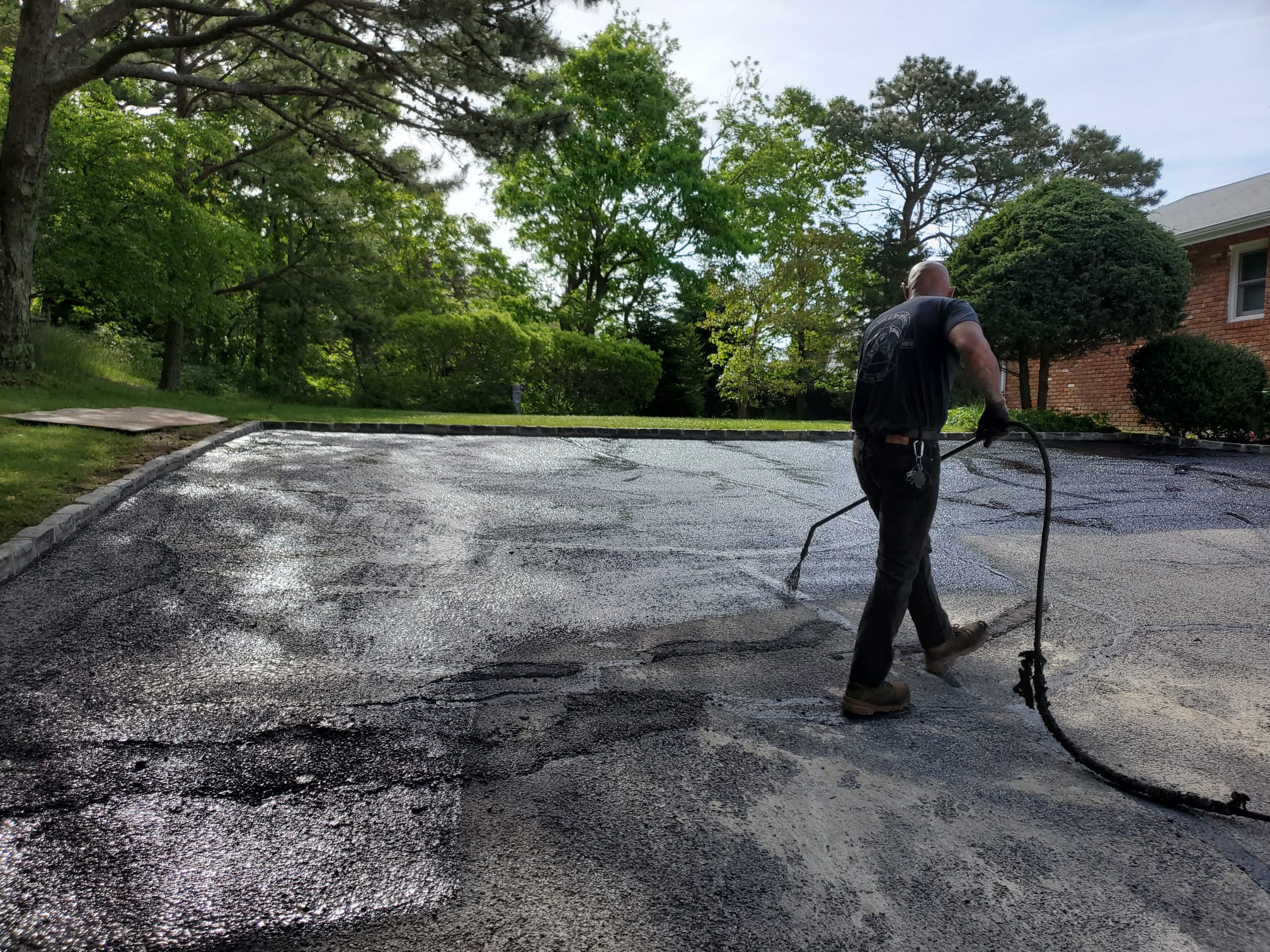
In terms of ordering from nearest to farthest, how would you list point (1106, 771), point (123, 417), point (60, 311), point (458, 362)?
1. point (1106, 771)
2. point (123, 417)
3. point (458, 362)
4. point (60, 311)

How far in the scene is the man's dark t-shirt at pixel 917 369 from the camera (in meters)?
3.40

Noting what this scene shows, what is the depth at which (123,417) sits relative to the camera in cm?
1098

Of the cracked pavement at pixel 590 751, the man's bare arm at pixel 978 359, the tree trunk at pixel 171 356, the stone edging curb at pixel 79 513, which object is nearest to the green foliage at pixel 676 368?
the tree trunk at pixel 171 356

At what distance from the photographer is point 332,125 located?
17703 millimetres

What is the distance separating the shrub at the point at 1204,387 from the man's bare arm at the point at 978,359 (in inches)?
665

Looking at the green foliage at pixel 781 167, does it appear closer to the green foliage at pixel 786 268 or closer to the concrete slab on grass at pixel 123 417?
the green foliage at pixel 786 268

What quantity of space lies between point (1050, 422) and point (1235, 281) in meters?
6.69

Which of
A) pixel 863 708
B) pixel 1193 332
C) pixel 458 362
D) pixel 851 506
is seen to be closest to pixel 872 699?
pixel 863 708

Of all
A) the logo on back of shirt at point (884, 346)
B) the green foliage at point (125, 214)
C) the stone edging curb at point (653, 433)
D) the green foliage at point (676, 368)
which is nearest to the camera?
the logo on back of shirt at point (884, 346)

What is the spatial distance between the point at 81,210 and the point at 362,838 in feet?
54.1

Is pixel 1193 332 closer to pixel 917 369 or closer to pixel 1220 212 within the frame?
pixel 1220 212

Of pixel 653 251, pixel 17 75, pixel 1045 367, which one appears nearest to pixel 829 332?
pixel 653 251

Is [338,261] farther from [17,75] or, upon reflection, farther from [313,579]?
[313,579]

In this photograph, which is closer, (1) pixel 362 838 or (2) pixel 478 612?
(1) pixel 362 838
